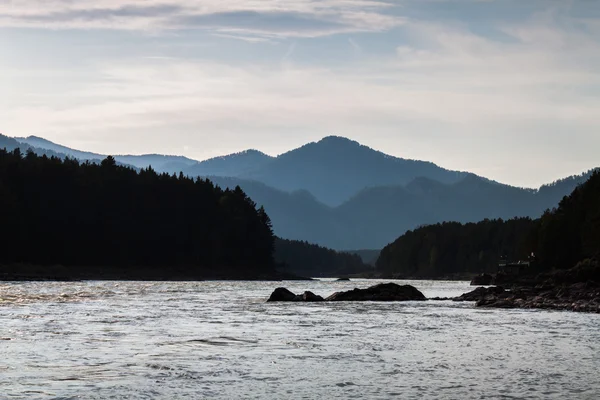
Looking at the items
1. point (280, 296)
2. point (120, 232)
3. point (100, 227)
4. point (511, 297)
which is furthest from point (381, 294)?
point (120, 232)

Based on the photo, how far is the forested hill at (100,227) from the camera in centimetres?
14925

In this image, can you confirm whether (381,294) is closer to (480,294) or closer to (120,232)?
(480,294)

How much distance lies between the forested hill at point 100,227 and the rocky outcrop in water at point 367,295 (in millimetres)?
67518

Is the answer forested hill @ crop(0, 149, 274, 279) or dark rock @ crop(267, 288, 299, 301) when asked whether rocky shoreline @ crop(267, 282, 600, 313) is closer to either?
dark rock @ crop(267, 288, 299, 301)

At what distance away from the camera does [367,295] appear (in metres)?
85.6

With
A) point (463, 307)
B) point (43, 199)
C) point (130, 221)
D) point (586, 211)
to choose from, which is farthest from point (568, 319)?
point (130, 221)

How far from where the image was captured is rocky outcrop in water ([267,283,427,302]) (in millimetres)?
82062

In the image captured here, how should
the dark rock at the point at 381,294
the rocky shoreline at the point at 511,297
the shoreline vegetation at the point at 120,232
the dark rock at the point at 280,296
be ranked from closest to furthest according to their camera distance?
the rocky shoreline at the point at 511,297, the dark rock at the point at 280,296, the dark rock at the point at 381,294, the shoreline vegetation at the point at 120,232

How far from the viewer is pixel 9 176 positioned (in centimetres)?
15938

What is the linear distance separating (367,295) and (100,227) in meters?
96.1

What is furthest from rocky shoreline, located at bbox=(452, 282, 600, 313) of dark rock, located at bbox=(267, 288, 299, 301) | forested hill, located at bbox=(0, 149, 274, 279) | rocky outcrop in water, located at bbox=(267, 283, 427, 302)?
forested hill, located at bbox=(0, 149, 274, 279)

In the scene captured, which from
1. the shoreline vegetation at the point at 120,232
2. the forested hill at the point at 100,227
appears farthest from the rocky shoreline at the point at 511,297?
the forested hill at the point at 100,227

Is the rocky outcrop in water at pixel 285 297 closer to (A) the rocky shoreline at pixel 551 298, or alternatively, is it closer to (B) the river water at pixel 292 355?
(A) the rocky shoreline at pixel 551 298

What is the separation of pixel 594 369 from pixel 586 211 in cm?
13868
